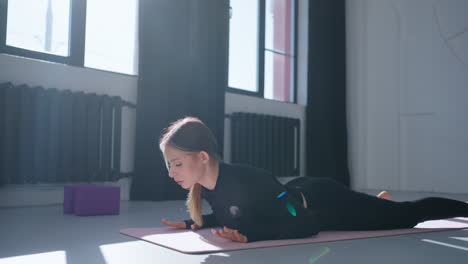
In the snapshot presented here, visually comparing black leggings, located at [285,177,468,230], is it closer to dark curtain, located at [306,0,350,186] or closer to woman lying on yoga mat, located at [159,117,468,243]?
woman lying on yoga mat, located at [159,117,468,243]

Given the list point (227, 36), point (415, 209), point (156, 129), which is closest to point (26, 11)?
point (156, 129)

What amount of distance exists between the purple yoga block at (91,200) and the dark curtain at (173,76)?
0.87 m

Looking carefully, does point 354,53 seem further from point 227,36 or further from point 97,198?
point 97,198

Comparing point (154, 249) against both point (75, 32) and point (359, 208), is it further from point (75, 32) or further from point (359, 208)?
point (75, 32)

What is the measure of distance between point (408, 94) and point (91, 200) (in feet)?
13.2

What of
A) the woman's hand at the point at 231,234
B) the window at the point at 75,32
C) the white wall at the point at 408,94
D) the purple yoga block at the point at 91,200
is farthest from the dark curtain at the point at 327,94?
the woman's hand at the point at 231,234

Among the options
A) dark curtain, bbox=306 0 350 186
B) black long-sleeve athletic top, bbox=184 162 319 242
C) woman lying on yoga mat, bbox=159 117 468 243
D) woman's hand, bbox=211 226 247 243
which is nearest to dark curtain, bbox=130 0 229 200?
dark curtain, bbox=306 0 350 186

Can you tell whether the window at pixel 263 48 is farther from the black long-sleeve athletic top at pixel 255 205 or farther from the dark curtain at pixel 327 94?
the black long-sleeve athletic top at pixel 255 205

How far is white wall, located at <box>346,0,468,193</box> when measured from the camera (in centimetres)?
511

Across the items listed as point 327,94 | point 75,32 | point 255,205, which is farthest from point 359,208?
point 327,94

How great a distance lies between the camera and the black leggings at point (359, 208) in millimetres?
1965

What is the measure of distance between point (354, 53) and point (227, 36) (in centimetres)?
215

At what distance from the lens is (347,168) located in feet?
18.5

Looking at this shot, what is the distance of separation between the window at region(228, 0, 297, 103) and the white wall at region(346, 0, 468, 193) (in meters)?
0.82
